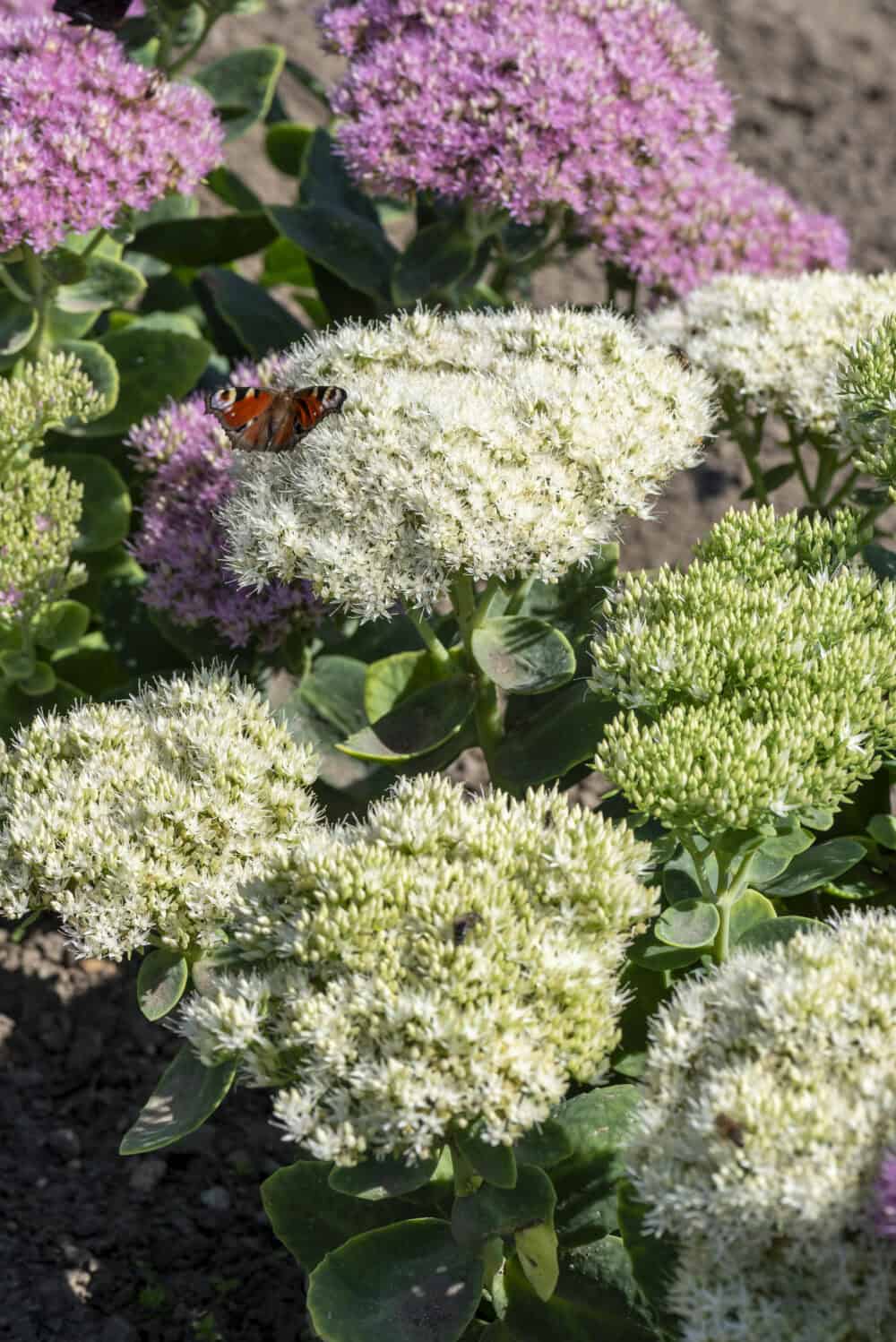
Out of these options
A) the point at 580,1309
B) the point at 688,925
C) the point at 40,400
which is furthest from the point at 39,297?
the point at 580,1309

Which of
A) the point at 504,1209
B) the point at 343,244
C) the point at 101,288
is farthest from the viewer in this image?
the point at 343,244

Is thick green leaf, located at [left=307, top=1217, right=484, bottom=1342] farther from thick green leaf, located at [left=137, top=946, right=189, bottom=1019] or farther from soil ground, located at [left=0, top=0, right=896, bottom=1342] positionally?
soil ground, located at [left=0, top=0, right=896, bottom=1342]

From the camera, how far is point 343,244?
3.74m

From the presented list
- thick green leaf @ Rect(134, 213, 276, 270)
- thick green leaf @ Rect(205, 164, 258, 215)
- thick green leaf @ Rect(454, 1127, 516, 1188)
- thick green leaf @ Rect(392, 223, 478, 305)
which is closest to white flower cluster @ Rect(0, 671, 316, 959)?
thick green leaf @ Rect(454, 1127, 516, 1188)

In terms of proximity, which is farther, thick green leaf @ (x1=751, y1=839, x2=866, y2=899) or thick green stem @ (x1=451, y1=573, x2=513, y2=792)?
thick green stem @ (x1=451, y1=573, x2=513, y2=792)

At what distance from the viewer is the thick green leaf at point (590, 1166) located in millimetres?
2289

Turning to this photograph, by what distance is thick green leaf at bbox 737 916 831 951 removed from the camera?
2.31 m

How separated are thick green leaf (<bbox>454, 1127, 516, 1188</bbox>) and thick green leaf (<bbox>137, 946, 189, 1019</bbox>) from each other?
2.00 ft

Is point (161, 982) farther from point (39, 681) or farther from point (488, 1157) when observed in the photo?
point (39, 681)

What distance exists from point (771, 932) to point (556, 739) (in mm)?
566

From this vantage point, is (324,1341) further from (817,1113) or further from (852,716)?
(852,716)

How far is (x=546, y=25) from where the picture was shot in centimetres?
343

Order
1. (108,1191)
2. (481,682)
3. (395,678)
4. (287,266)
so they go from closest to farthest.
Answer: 1. (481,682)
2. (395,678)
3. (108,1191)
4. (287,266)

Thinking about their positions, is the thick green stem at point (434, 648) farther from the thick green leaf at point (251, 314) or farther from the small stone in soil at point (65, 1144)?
the small stone in soil at point (65, 1144)
